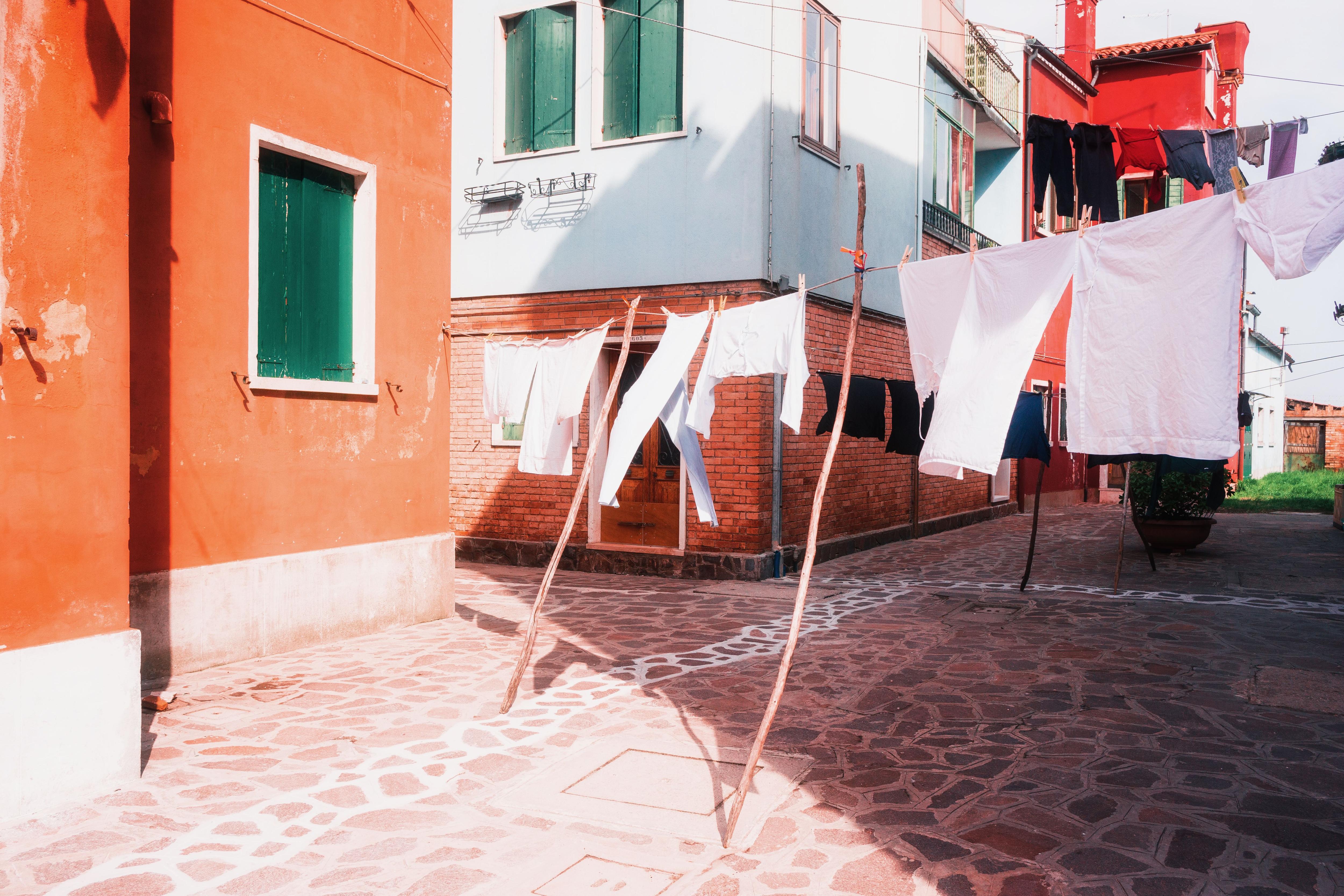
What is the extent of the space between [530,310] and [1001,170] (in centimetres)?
1257

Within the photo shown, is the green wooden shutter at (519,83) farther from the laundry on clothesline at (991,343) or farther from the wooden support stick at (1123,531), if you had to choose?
the wooden support stick at (1123,531)

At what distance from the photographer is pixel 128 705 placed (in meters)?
4.84

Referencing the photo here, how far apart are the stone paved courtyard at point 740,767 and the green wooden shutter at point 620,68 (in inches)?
254

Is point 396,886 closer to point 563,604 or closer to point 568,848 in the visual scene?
point 568,848

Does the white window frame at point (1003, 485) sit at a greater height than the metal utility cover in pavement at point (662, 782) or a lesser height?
greater

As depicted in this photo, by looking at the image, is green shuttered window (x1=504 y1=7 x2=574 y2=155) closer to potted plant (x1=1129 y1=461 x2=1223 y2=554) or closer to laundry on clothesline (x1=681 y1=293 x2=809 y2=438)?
laundry on clothesline (x1=681 y1=293 x2=809 y2=438)

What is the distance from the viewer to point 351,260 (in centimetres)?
820

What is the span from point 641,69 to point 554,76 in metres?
→ 1.26

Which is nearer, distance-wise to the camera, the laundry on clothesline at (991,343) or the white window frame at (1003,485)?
the laundry on clothesline at (991,343)

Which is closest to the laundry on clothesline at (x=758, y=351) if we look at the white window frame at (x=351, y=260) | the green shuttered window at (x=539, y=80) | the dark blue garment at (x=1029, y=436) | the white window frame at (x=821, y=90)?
the white window frame at (x=351, y=260)

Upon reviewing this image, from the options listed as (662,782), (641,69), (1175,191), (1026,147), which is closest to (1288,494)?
(1175,191)

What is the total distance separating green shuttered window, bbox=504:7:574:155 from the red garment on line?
24.1 feet

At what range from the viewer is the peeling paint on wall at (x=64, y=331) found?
4602 mm

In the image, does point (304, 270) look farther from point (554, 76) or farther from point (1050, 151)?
point (1050, 151)
